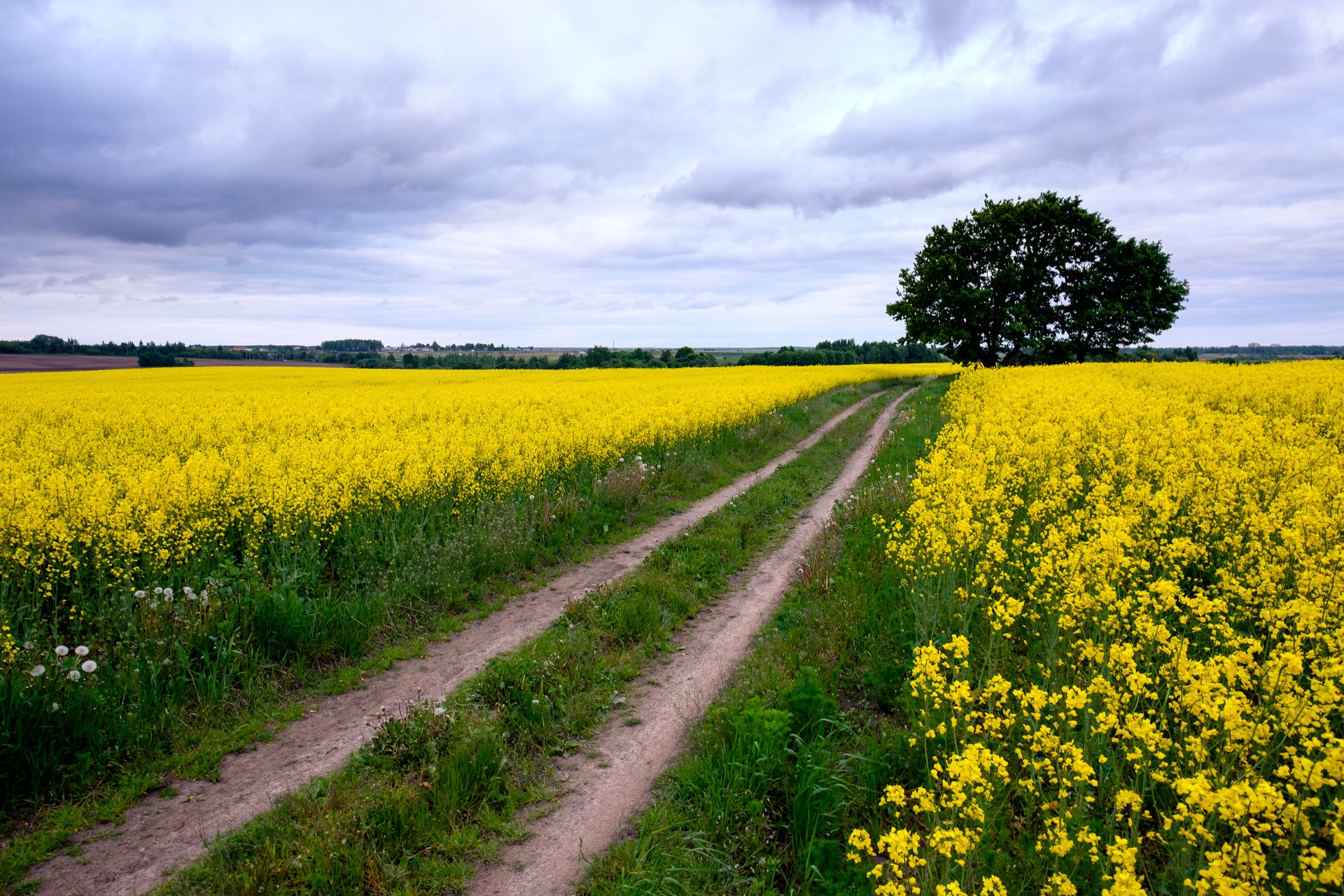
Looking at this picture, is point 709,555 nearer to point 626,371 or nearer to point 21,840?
point 21,840

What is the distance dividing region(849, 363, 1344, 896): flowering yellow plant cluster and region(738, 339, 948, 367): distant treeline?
66222 mm

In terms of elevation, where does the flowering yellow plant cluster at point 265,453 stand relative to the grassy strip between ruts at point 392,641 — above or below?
above

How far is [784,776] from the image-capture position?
14.4 feet

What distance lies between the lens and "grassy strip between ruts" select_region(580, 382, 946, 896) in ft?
12.4

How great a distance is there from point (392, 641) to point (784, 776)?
4571 millimetres

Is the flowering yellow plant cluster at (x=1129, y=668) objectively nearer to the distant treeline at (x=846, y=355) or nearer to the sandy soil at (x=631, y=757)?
the sandy soil at (x=631, y=757)

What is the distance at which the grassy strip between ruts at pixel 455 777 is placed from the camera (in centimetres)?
387

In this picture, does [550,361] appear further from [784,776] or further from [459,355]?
[784,776]

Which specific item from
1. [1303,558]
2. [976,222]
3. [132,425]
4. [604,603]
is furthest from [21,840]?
[976,222]

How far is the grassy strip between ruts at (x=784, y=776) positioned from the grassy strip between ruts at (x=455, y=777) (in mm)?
951

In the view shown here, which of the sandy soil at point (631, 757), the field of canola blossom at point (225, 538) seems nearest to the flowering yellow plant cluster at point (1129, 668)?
the sandy soil at point (631, 757)

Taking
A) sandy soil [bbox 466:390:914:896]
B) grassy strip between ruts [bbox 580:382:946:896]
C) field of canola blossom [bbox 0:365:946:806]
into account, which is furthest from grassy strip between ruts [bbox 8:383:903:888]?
grassy strip between ruts [bbox 580:382:946:896]

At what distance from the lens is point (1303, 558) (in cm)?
437

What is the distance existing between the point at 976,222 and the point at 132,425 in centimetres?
4377
